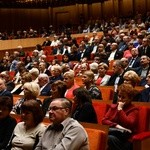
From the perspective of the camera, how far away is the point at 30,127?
2479 mm

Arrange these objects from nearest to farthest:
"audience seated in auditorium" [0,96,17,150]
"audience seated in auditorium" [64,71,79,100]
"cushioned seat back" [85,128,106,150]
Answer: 1. "cushioned seat back" [85,128,106,150]
2. "audience seated in auditorium" [0,96,17,150]
3. "audience seated in auditorium" [64,71,79,100]

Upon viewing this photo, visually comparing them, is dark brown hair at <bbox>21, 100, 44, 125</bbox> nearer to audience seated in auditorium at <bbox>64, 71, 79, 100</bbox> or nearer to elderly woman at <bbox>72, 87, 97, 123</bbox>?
elderly woman at <bbox>72, 87, 97, 123</bbox>

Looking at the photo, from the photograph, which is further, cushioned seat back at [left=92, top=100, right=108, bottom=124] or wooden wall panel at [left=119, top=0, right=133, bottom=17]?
wooden wall panel at [left=119, top=0, right=133, bottom=17]

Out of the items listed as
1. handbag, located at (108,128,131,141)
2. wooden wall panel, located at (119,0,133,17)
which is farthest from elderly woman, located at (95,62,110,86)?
wooden wall panel, located at (119,0,133,17)

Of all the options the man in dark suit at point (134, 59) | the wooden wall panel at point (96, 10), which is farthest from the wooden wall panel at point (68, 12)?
the man in dark suit at point (134, 59)

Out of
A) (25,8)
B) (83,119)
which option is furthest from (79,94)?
(25,8)

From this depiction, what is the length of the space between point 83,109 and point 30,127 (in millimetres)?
605

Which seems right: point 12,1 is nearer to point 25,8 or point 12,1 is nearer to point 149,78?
point 25,8

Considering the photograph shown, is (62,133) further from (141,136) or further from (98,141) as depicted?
(141,136)

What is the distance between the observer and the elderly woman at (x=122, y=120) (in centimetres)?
283

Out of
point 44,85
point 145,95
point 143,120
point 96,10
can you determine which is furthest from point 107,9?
point 143,120

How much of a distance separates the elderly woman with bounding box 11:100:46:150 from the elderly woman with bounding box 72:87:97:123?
555 millimetres

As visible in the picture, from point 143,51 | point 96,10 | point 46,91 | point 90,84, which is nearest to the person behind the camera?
point 90,84

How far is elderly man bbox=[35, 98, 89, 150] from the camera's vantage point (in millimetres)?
2121
